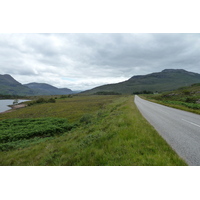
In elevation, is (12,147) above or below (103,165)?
below

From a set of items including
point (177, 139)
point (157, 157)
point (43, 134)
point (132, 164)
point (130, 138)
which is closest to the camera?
point (132, 164)

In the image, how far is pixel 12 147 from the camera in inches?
424

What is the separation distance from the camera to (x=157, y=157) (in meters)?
4.07

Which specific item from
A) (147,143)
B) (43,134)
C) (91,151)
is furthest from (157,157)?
(43,134)

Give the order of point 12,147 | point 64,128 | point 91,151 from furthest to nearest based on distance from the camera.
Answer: point 64,128, point 12,147, point 91,151

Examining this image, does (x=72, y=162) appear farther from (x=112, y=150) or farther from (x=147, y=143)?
(x=147, y=143)

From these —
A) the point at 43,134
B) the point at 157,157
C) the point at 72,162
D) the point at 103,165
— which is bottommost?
the point at 43,134

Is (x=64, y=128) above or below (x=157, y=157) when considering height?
→ below

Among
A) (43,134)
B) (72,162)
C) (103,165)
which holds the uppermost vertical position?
(103,165)

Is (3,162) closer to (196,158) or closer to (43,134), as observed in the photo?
(43,134)

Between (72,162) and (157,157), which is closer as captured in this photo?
(157,157)

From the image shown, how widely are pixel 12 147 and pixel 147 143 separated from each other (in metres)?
12.5

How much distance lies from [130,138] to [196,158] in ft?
9.29

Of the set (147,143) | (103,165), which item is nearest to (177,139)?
(147,143)
